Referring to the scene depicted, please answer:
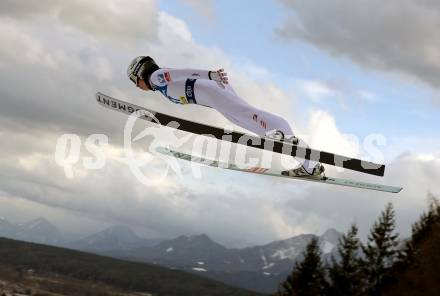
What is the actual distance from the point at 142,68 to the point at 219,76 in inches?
83.9

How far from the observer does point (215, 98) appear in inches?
468

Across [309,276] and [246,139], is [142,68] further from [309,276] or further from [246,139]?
[309,276]

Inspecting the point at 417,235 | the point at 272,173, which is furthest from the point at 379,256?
the point at 272,173

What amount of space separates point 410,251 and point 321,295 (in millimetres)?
8408

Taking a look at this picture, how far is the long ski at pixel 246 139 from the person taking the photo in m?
11.8

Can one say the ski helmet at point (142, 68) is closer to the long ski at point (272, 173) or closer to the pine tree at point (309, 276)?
the long ski at point (272, 173)

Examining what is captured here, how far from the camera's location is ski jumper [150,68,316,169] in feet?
38.5

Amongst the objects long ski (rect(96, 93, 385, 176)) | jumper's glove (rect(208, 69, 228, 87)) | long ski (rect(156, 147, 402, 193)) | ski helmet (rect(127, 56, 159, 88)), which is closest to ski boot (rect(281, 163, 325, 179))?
long ski (rect(156, 147, 402, 193))

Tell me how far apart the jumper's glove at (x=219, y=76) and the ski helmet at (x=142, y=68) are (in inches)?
64.7

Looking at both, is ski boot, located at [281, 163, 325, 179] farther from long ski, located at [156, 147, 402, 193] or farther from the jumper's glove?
the jumper's glove

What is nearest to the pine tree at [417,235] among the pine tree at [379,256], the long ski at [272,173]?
the pine tree at [379,256]

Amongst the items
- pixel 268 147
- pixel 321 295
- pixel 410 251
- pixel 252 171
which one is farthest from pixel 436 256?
pixel 268 147

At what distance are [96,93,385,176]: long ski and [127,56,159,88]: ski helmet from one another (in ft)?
3.18

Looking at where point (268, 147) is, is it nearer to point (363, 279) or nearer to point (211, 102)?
point (211, 102)
